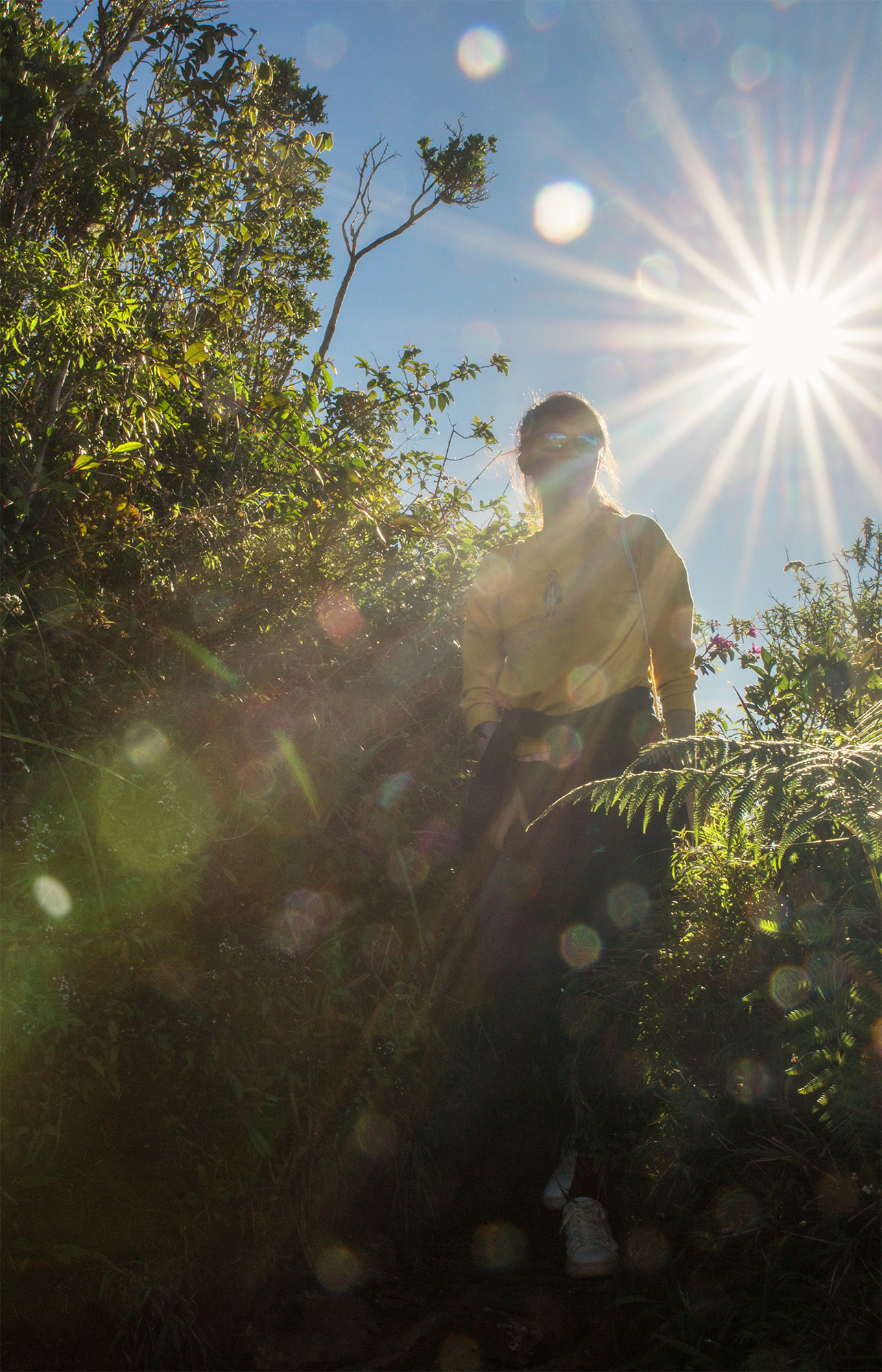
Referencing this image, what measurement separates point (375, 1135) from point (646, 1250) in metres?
0.72

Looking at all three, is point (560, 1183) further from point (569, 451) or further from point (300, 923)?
point (569, 451)

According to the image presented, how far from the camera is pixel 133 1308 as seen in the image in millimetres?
1462

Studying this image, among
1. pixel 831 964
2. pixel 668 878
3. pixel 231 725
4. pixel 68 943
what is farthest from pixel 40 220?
pixel 831 964

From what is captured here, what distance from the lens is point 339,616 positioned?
9.57 ft

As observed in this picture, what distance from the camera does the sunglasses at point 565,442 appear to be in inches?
102

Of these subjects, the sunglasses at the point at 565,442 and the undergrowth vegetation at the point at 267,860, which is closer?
the undergrowth vegetation at the point at 267,860

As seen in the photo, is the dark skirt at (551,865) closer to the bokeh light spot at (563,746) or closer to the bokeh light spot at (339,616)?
the bokeh light spot at (563,746)

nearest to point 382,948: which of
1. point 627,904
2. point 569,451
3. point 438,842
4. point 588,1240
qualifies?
point 438,842

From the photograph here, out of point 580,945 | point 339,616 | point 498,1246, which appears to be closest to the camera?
point 498,1246

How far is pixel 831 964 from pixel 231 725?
174 cm

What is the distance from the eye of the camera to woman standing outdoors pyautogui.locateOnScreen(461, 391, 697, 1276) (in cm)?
229

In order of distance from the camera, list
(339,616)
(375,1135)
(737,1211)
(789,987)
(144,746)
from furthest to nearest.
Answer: (339,616) < (144,746) < (375,1135) < (789,987) < (737,1211)

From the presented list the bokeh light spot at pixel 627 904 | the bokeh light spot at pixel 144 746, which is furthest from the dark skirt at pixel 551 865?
the bokeh light spot at pixel 144 746

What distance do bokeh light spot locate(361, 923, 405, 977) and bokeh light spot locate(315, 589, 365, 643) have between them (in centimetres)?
109
